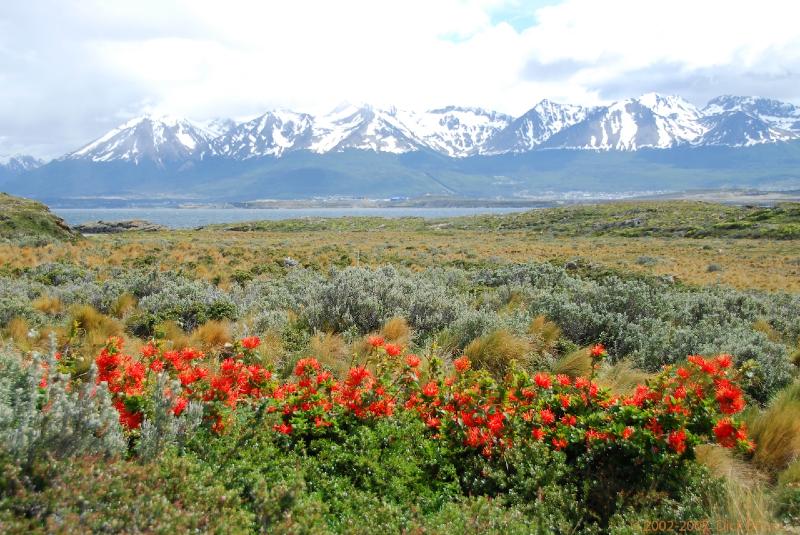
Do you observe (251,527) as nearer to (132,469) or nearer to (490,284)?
(132,469)

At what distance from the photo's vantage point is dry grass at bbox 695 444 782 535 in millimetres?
3295

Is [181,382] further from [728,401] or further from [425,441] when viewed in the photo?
Result: [728,401]

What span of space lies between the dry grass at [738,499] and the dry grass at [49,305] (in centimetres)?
902

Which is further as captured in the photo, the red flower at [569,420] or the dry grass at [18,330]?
the dry grass at [18,330]

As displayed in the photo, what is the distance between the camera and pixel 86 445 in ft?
9.29

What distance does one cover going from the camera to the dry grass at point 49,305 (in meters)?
8.03

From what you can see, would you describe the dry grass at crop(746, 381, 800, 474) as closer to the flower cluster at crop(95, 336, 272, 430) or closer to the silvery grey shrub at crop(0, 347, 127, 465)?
the flower cluster at crop(95, 336, 272, 430)

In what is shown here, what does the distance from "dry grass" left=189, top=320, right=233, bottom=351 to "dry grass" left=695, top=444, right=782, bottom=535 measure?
5.70 m

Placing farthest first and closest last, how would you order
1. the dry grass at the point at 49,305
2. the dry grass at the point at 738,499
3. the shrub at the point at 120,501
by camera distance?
the dry grass at the point at 49,305, the dry grass at the point at 738,499, the shrub at the point at 120,501

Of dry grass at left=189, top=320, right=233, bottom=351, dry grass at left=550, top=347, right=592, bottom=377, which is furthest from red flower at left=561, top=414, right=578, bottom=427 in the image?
dry grass at left=189, top=320, right=233, bottom=351

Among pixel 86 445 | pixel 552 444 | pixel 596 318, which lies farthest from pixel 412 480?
pixel 596 318

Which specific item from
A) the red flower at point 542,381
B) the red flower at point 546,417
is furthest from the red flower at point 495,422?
the red flower at point 542,381

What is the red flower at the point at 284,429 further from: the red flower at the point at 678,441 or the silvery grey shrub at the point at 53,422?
the red flower at the point at 678,441

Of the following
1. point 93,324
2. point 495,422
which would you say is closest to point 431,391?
point 495,422
